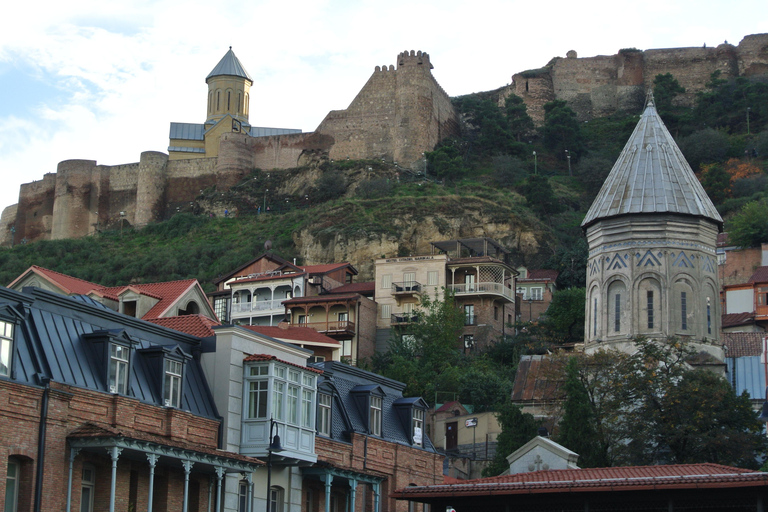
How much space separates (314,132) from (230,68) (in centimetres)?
1265

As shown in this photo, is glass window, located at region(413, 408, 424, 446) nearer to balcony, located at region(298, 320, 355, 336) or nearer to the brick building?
the brick building

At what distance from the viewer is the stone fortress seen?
89062 mm

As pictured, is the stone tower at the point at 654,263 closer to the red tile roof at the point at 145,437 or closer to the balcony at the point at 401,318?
the balcony at the point at 401,318

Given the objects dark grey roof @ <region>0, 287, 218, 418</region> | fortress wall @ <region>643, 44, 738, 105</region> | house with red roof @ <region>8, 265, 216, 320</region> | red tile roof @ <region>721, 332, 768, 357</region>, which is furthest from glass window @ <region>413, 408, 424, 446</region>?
fortress wall @ <region>643, 44, 738, 105</region>

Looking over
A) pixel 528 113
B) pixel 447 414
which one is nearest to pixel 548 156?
pixel 528 113

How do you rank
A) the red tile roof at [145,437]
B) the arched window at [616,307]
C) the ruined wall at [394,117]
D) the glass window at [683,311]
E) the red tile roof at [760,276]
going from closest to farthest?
the red tile roof at [145,437], the glass window at [683,311], the arched window at [616,307], the red tile roof at [760,276], the ruined wall at [394,117]

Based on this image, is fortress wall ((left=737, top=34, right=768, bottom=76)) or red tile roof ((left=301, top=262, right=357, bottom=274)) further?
fortress wall ((left=737, top=34, right=768, bottom=76))

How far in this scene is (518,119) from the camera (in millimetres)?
98125

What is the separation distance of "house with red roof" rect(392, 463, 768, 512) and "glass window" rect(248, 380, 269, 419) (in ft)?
14.5

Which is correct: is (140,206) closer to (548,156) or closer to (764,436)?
(548,156)

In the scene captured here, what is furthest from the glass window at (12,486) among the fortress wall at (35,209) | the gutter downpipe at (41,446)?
the fortress wall at (35,209)

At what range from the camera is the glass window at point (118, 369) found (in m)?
22.5

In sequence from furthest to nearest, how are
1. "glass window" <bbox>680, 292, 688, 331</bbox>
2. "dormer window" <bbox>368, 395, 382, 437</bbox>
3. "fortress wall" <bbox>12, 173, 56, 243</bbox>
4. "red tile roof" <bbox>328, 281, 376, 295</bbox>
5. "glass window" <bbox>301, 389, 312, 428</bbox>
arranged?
"fortress wall" <bbox>12, 173, 56, 243</bbox>
"red tile roof" <bbox>328, 281, 376, 295</bbox>
"glass window" <bbox>680, 292, 688, 331</bbox>
"dormer window" <bbox>368, 395, 382, 437</bbox>
"glass window" <bbox>301, 389, 312, 428</bbox>

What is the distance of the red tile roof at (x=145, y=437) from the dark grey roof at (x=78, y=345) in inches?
31.2
